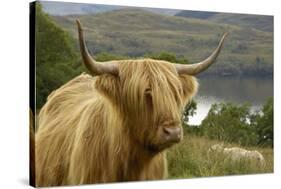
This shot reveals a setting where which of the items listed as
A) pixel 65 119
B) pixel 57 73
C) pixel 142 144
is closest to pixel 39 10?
pixel 57 73

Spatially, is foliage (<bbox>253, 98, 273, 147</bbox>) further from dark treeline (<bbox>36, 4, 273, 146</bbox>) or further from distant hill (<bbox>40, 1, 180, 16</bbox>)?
distant hill (<bbox>40, 1, 180, 16</bbox>)

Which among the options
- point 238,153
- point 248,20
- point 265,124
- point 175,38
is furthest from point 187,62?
point 265,124

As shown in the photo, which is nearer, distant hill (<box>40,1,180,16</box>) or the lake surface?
distant hill (<box>40,1,180,16</box>)

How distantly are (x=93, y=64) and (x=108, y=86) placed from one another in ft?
0.82

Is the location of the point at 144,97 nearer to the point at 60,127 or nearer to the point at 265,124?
the point at 60,127

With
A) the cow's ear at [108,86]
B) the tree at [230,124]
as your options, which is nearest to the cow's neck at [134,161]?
the cow's ear at [108,86]

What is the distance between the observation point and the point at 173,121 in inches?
240

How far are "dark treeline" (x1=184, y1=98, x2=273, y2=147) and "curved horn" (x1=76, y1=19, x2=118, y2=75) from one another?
1.29m

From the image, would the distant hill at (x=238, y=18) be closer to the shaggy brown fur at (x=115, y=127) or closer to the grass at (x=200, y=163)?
the shaggy brown fur at (x=115, y=127)

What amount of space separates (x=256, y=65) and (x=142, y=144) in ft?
7.66

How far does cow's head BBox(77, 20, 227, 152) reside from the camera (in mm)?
6105

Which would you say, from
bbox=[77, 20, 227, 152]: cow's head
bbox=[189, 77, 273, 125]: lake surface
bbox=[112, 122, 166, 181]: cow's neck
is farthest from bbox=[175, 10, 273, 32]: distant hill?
bbox=[112, 122, 166, 181]: cow's neck

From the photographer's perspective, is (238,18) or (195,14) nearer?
(195,14)

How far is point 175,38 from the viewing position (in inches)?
292
